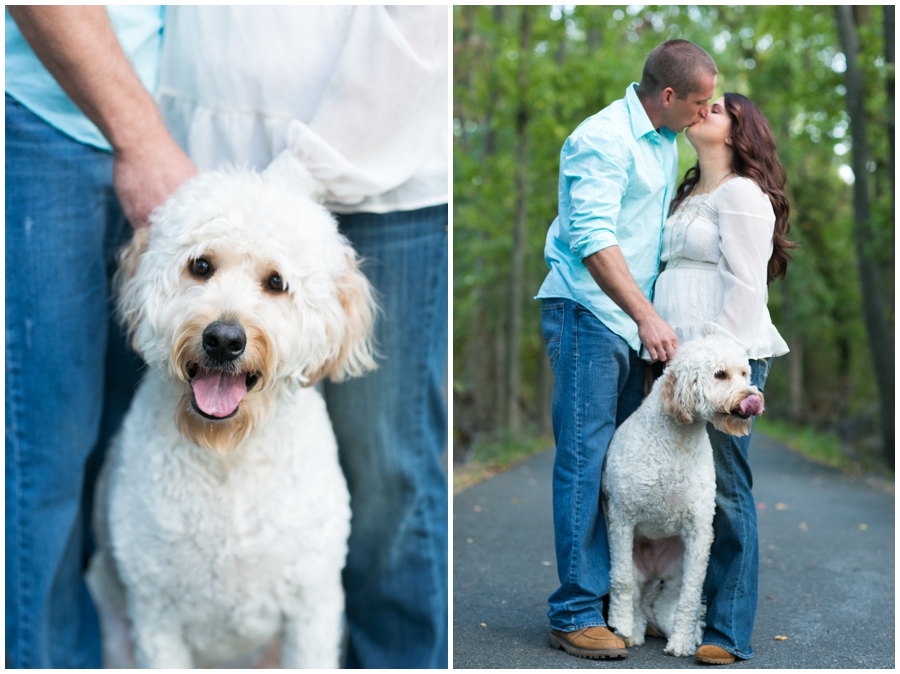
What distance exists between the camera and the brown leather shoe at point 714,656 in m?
2.97

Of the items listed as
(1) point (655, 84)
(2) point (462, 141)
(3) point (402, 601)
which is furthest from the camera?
(2) point (462, 141)

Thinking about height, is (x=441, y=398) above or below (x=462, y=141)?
below

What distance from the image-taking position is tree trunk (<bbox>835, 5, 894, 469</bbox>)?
855 centimetres

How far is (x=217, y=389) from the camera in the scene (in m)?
2.36

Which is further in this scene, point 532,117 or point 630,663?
point 532,117

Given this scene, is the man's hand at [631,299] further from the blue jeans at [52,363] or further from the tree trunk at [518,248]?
the tree trunk at [518,248]

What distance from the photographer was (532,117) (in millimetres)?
11773

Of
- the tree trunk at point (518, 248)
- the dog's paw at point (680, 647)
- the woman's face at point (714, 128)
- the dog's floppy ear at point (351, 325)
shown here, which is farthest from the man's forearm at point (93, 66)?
the tree trunk at point (518, 248)

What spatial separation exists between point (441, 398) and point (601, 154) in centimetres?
122

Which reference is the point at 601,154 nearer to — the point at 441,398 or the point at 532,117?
the point at 441,398

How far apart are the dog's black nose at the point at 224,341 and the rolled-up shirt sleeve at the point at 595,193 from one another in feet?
4.28

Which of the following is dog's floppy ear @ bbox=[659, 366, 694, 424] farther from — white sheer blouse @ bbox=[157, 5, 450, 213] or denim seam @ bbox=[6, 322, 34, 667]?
denim seam @ bbox=[6, 322, 34, 667]

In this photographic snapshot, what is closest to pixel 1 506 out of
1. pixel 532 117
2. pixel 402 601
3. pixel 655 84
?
pixel 402 601

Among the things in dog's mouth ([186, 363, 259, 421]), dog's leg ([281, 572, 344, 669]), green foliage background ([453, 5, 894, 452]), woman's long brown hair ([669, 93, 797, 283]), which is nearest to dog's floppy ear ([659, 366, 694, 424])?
woman's long brown hair ([669, 93, 797, 283])
